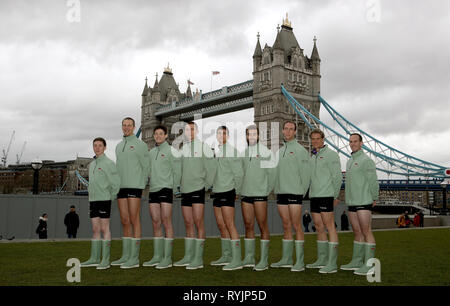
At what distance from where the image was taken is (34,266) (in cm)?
763

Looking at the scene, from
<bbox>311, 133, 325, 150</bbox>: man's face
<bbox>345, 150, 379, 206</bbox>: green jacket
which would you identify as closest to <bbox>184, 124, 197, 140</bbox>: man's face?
<bbox>311, 133, 325, 150</bbox>: man's face

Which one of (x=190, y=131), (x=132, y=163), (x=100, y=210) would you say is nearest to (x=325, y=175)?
(x=190, y=131)

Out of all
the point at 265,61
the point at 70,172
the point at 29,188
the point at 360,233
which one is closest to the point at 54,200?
the point at 360,233

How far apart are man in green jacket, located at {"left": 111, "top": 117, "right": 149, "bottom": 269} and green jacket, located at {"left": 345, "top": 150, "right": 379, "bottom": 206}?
11.9 feet

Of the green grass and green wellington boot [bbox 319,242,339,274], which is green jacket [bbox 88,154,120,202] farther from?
green wellington boot [bbox 319,242,339,274]

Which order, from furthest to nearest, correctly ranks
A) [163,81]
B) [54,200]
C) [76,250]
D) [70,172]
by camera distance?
[70,172] < [163,81] < [54,200] < [76,250]

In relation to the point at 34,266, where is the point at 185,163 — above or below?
above

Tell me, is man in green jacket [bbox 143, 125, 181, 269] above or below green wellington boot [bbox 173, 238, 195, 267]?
above

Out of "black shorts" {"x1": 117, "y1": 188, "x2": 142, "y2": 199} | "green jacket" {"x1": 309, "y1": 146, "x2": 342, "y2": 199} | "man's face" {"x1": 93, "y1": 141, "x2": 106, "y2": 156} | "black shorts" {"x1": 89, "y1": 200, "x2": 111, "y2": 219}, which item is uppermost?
"man's face" {"x1": 93, "y1": 141, "x2": 106, "y2": 156}

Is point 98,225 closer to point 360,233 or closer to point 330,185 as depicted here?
point 330,185

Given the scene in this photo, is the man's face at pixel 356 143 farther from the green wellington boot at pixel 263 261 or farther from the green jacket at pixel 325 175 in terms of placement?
the green wellington boot at pixel 263 261

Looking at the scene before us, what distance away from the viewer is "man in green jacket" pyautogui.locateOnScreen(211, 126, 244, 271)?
759 centimetres

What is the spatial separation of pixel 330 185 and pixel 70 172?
559 feet

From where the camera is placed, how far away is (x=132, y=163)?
776cm
